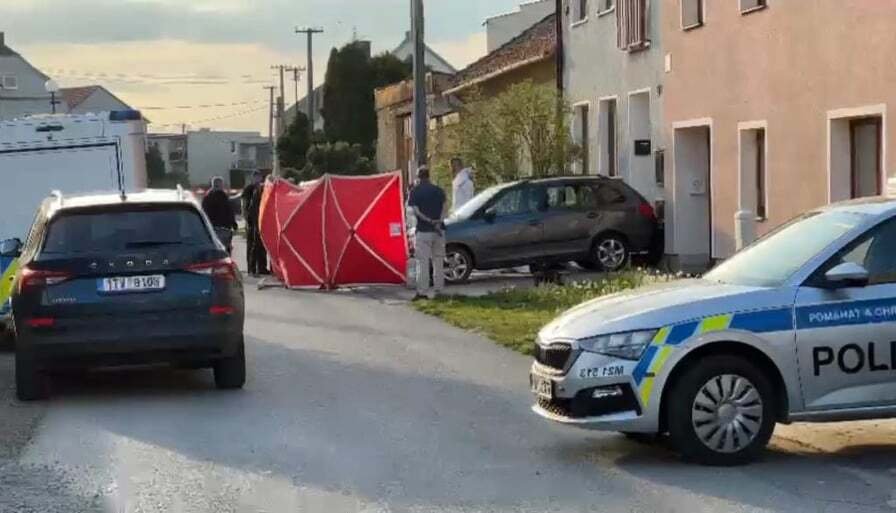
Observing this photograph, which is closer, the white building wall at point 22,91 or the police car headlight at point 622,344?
the police car headlight at point 622,344

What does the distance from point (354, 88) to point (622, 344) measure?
2876 inches

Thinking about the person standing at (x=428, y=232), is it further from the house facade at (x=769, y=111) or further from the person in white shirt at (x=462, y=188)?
the person in white shirt at (x=462, y=188)

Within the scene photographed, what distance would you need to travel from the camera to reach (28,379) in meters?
12.9

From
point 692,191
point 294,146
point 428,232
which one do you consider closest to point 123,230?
point 428,232

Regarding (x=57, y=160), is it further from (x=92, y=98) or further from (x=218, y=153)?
(x=218, y=153)

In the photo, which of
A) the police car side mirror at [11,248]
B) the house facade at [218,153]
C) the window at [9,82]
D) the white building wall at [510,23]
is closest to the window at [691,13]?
the police car side mirror at [11,248]

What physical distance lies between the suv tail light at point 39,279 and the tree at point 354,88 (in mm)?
68199

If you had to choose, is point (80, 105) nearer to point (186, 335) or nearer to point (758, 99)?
point (758, 99)

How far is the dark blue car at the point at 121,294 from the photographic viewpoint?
12562 millimetres

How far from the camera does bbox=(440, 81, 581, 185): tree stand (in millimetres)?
29953

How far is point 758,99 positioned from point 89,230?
42.0 feet

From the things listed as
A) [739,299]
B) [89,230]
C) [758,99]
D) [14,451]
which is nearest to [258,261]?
[758,99]

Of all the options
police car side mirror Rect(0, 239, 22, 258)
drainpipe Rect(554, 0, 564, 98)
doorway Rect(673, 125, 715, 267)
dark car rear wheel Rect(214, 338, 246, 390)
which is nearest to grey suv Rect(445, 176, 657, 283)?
doorway Rect(673, 125, 715, 267)

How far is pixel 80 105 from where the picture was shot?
113688mm
